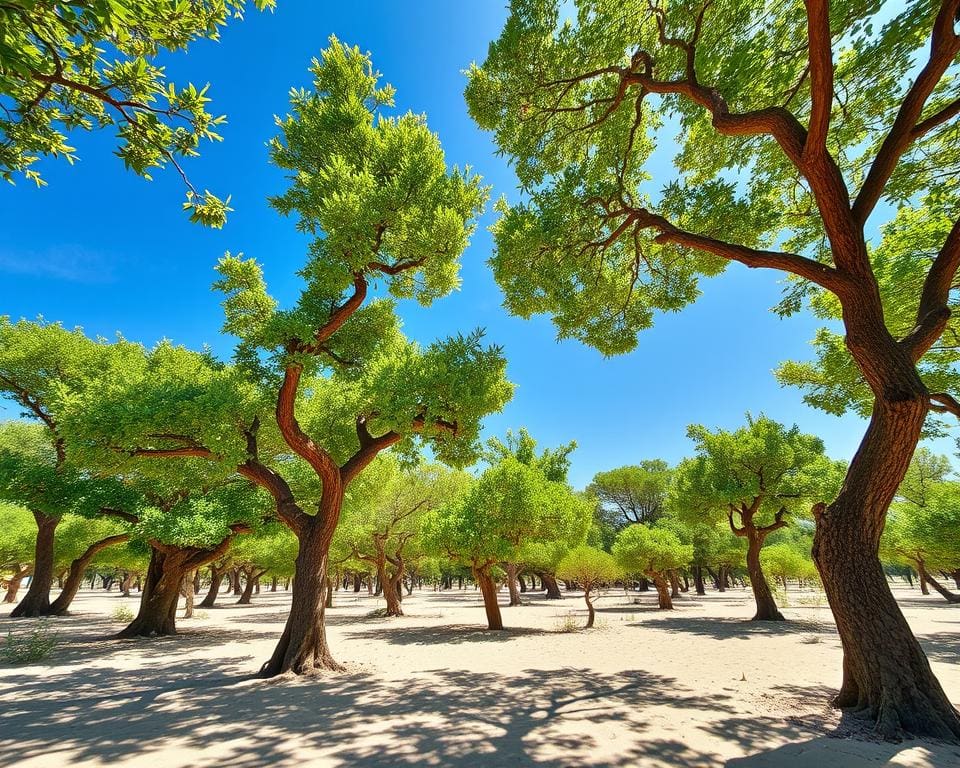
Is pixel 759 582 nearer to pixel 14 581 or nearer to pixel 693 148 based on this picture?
pixel 693 148

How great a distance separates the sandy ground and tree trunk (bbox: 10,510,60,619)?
10.8 meters

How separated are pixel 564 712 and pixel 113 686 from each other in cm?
908

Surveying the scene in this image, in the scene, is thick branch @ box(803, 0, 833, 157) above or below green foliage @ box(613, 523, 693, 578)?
above

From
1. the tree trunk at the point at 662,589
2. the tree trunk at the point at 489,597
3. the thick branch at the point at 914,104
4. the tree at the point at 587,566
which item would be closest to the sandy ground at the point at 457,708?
the tree trunk at the point at 489,597

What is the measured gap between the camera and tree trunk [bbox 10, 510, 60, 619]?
20.7 m

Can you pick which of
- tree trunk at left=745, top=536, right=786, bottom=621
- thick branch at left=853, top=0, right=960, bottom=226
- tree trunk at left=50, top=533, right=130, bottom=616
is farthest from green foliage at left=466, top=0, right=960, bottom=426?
tree trunk at left=50, top=533, right=130, bottom=616

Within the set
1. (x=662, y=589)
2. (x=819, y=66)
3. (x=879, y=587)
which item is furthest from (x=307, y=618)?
(x=662, y=589)

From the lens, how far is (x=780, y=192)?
332 inches

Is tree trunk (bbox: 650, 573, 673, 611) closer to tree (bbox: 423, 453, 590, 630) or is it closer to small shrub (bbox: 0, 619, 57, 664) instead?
tree (bbox: 423, 453, 590, 630)

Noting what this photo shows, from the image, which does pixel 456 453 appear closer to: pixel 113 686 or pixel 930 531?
pixel 113 686

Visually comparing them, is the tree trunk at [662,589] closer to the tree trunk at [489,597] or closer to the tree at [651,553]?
the tree at [651,553]

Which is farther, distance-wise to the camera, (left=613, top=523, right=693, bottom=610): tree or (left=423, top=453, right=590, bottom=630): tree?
(left=613, top=523, right=693, bottom=610): tree

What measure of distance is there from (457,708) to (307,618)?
4063mm

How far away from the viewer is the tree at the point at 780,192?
5.34 metres
